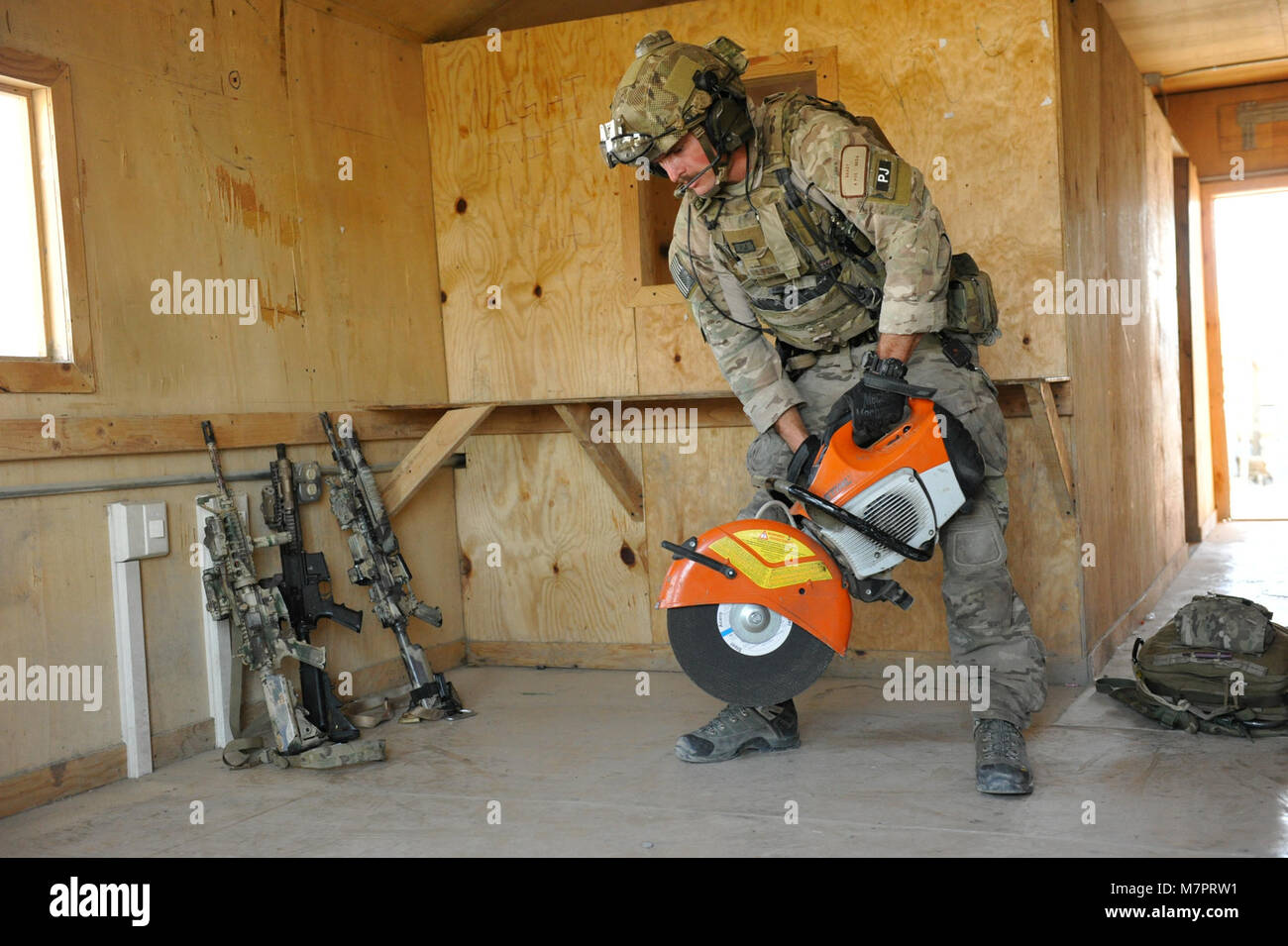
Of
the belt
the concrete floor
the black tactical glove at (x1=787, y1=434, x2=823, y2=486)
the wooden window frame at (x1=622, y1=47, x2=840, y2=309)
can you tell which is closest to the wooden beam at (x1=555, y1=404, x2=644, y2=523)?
the wooden window frame at (x1=622, y1=47, x2=840, y2=309)

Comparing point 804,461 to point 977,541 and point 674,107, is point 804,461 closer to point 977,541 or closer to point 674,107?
point 977,541

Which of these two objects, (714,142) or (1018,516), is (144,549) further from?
(1018,516)

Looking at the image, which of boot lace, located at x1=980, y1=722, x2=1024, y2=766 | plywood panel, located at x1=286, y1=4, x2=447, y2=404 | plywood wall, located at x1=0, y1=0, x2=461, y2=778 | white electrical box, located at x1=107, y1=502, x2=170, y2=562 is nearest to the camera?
boot lace, located at x1=980, y1=722, x2=1024, y2=766

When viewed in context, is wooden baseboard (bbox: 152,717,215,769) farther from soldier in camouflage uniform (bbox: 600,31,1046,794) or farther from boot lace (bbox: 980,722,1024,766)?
boot lace (bbox: 980,722,1024,766)

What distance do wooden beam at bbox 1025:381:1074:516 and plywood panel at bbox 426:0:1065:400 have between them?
25cm

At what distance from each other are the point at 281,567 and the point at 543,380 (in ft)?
3.91

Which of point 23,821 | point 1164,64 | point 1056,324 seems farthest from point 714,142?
point 1164,64

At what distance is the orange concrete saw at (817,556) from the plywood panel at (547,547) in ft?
5.04

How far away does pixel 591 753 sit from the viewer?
124 inches

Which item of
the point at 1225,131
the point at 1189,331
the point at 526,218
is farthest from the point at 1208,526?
the point at 526,218

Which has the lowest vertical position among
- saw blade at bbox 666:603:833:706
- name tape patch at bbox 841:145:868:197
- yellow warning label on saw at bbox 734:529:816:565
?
saw blade at bbox 666:603:833:706

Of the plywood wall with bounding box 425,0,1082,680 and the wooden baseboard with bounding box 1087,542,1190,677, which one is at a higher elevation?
the plywood wall with bounding box 425,0,1082,680

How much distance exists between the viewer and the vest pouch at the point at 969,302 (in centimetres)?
281

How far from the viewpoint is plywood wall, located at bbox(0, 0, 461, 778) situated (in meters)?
3.02
